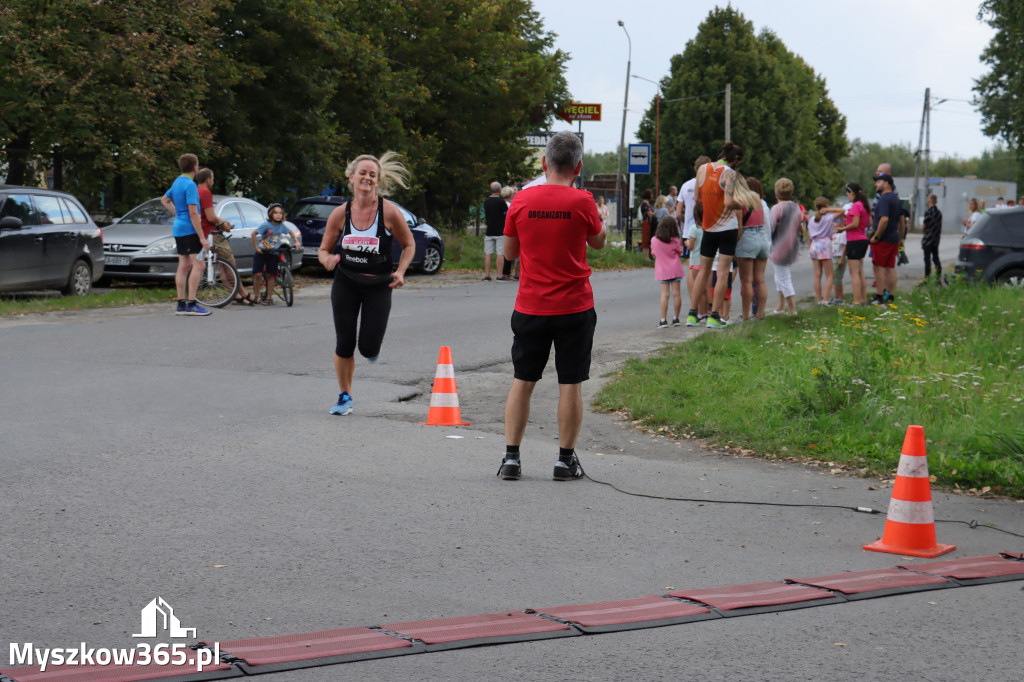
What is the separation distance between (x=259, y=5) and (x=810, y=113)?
57855 mm

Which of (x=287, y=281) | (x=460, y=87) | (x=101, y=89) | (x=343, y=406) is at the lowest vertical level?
(x=343, y=406)

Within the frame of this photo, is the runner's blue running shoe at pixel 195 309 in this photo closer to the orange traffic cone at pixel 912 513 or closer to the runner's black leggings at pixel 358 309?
the runner's black leggings at pixel 358 309

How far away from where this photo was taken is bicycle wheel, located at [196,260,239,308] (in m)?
17.5

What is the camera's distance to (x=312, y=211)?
25047 millimetres

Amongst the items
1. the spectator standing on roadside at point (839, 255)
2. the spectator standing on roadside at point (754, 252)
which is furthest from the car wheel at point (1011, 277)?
the spectator standing on roadside at point (754, 252)

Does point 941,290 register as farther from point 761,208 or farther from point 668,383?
point 668,383

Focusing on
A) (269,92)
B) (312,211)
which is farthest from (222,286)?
(269,92)

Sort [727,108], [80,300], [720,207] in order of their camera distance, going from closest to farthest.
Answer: [720,207] → [80,300] → [727,108]

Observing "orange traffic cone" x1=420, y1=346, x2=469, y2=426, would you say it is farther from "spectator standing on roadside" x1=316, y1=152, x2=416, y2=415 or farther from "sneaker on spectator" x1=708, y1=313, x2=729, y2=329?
"sneaker on spectator" x1=708, y1=313, x2=729, y2=329

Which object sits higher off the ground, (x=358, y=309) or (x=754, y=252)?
(x=754, y=252)

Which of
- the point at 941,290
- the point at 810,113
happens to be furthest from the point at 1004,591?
the point at 810,113

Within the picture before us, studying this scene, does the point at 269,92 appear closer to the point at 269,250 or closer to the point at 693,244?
the point at 269,250

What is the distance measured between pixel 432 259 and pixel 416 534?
71.8ft

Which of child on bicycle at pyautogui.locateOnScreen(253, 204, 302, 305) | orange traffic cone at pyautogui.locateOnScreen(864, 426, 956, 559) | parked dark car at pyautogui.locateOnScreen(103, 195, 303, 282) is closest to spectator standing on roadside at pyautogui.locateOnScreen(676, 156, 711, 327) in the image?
child on bicycle at pyautogui.locateOnScreen(253, 204, 302, 305)
